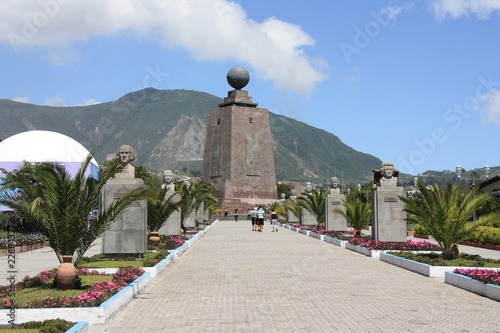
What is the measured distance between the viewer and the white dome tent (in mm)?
51812

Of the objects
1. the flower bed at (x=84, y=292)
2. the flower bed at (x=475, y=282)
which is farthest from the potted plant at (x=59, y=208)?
the flower bed at (x=475, y=282)

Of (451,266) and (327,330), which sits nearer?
(327,330)

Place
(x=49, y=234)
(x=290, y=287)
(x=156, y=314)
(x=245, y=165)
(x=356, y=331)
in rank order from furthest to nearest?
(x=245, y=165) → (x=290, y=287) → (x=49, y=234) → (x=156, y=314) → (x=356, y=331)

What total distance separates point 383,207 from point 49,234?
12.1 m

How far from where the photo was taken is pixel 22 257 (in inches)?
723

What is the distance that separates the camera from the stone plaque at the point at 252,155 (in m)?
65.9

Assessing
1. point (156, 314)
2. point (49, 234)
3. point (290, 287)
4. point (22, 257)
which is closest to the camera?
point (156, 314)

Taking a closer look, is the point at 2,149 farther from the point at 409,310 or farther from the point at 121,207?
the point at 409,310

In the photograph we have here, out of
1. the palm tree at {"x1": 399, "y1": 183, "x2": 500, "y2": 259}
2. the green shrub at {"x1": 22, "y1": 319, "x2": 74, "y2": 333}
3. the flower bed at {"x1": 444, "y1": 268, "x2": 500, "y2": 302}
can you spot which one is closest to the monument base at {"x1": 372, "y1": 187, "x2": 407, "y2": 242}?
the palm tree at {"x1": 399, "y1": 183, "x2": 500, "y2": 259}

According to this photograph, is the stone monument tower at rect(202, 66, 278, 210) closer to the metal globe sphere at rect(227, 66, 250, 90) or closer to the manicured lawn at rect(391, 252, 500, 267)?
the metal globe sphere at rect(227, 66, 250, 90)

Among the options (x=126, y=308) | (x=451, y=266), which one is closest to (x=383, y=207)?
(x=451, y=266)

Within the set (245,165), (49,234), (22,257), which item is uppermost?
(245,165)

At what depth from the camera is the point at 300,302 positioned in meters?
9.16

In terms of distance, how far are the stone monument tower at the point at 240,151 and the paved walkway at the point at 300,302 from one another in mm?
50021
